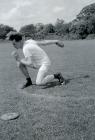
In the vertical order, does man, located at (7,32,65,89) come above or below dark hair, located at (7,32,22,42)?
below

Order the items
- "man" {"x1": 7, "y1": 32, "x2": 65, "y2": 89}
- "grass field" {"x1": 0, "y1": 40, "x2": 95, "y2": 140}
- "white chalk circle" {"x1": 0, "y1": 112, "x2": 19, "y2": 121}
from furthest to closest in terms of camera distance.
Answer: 1. "man" {"x1": 7, "y1": 32, "x2": 65, "y2": 89}
2. "white chalk circle" {"x1": 0, "y1": 112, "x2": 19, "y2": 121}
3. "grass field" {"x1": 0, "y1": 40, "x2": 95, "y2": 140}

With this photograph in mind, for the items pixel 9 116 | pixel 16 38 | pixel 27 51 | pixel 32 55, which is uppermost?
pixel 16 38

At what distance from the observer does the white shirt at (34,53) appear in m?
9.68

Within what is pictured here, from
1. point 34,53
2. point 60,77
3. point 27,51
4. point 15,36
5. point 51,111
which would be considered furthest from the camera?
point 60,77

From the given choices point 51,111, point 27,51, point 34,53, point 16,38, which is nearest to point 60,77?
point 34,53

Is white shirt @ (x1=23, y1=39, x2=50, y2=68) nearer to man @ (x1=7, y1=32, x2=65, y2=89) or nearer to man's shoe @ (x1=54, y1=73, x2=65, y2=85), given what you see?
man @ (x1=7, y1=32, x2=65, y2=89)

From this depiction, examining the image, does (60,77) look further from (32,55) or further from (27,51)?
(27,51)

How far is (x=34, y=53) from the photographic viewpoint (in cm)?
984

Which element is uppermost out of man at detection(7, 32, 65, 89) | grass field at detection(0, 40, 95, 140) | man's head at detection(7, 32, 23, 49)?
man's head at detection(7, 32, 23, 49)

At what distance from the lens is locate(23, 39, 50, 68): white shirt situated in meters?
9.68

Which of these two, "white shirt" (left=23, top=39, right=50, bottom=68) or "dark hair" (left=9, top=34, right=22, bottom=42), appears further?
"white shirt" (left=23, top=39, right=50, bottom=68)

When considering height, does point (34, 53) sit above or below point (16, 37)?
below

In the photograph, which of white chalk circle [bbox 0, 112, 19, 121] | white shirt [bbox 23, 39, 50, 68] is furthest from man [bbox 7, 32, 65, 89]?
white chalk circle [bbox 0, 112, 19, 121]

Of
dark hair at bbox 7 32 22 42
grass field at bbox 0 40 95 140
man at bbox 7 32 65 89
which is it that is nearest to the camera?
grass field at bbox 0 40 95 140
